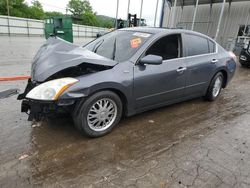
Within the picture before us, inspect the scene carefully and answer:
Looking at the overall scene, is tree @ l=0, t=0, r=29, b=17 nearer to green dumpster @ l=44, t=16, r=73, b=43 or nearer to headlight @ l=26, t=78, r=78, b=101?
green dumpster @ l=44, t=16, r=73, b=43

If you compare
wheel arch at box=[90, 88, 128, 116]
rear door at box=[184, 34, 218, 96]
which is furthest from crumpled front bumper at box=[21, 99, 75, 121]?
rear door at box=[184, 34, 218, 96]

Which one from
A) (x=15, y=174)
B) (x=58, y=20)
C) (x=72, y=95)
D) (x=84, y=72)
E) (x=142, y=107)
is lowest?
(x=15, y=174)

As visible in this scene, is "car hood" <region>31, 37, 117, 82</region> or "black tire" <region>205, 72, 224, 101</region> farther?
"black tire" <region>205, 72, 224, 101</region>

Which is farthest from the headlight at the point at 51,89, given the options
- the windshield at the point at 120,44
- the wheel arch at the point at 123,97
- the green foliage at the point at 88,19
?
the green foliage at the point at 88,19

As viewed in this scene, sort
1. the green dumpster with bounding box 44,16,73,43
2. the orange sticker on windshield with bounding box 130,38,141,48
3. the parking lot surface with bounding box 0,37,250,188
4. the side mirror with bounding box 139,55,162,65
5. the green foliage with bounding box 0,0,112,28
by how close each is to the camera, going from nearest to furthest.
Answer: the parking lot surface with bounding box 0,37,250,188 → the side mirror with bounding box 139,55,162,65 → the orange sticker on windshield with bounding box 130,38,141,48 → the green dumpster with bounding box 44,16,73,43 → the green foliage with bounding box 0,0,112,28

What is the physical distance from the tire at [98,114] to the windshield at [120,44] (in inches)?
27.0

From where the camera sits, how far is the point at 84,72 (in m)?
2.84

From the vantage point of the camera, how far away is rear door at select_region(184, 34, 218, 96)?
155 inches

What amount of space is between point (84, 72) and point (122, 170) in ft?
4.45

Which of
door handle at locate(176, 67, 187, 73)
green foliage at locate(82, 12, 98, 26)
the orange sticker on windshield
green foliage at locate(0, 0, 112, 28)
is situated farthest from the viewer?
green foliage at locate(82, 12, 98, 26)

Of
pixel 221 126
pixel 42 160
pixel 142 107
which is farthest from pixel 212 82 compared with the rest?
pixel 42 160

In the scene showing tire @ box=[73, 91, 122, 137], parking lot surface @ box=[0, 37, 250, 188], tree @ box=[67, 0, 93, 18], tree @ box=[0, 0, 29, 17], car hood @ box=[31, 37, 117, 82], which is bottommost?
parking lot surface @ box=[0, 37, 250, 188]

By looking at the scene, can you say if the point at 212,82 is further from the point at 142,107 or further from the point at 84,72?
the point at 84,72

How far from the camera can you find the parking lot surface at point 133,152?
225 cm
